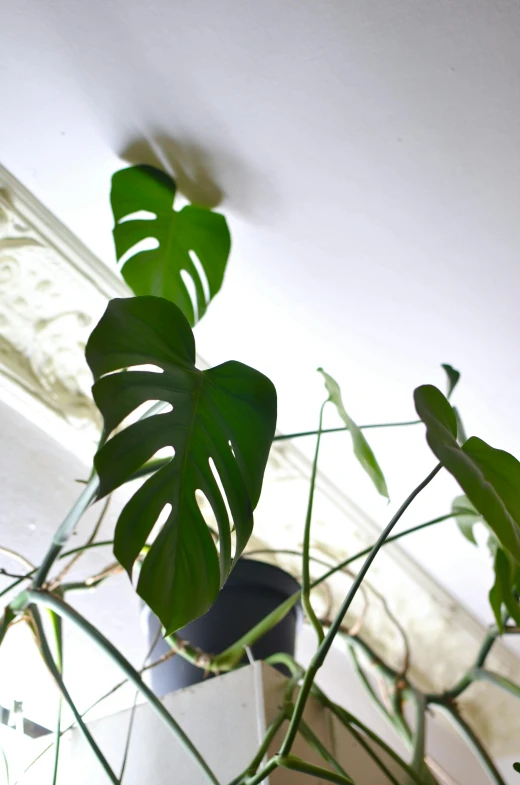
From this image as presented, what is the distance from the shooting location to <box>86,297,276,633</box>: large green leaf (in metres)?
0.49

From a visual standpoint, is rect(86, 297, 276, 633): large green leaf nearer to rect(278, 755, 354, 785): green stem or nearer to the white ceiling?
rect(278, 755, 354, 785): green stem

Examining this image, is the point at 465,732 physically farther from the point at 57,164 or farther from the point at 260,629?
the point at 57,164

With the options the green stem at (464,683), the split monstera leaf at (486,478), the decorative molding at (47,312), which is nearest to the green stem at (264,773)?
→ the split monstera leaf at (486,478)

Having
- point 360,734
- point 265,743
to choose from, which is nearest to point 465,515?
point 360,734

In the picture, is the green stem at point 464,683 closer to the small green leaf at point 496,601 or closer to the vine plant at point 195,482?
the vine plant at point 195,482

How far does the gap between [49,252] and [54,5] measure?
37 centimetres

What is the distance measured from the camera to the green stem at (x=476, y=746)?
0.69 m

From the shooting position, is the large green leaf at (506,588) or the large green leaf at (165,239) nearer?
the large green leaf at (506,588)

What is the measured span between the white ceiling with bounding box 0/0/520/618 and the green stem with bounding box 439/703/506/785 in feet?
2.05

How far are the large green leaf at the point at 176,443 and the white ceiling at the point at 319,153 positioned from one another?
0.57 meters

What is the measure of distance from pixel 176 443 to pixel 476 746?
0.50 metres

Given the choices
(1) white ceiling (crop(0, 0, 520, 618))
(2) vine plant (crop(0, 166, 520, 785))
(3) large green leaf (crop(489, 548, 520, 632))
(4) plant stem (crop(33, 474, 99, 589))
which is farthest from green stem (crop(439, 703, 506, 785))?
(1) white ceiling (crop(0, 0, 520, 618))

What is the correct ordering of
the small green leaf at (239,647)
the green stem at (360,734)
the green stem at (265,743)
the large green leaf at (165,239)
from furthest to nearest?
the large green leaf at (165,239) → the small green leaf at (239,647) → the green stem at (360,734) → the green stem at (265,743)

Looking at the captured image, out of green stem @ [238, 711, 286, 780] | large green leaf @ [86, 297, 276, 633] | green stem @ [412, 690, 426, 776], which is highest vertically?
A: large green leaf @ [86, 297, 276, 633]
